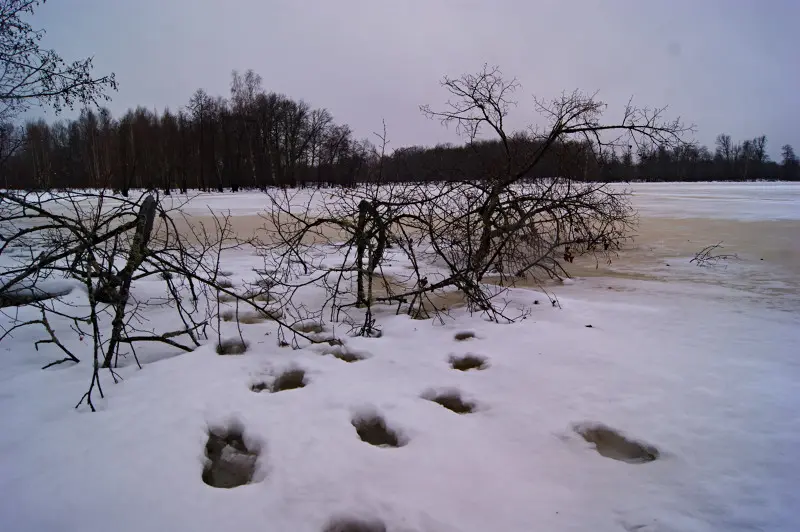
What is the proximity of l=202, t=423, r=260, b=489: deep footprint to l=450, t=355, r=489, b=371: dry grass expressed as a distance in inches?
66.4

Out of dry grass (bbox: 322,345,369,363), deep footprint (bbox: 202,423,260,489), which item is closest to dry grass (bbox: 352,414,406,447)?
deep footprint (bbox: 202,423,260,489)

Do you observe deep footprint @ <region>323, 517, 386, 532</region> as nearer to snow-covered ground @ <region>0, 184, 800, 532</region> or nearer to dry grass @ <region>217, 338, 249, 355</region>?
snow-covered ground @ <region>0, 184, 800, 532</region>

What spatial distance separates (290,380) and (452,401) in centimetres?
119

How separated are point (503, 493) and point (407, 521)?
0.48 m

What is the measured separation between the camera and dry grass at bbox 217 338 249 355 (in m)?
3.89

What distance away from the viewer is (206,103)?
51.3m

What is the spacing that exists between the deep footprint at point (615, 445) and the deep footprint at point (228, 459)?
1826mm

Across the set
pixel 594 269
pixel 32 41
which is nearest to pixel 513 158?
pixel 594 269

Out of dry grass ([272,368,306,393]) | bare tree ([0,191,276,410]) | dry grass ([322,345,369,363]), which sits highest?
bare tree ([0,191,276,410])

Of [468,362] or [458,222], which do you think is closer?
[468,362]

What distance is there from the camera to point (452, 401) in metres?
3.14

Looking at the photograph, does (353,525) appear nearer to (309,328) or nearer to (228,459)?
(228,459)

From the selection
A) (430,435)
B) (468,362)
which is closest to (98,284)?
(430,435)

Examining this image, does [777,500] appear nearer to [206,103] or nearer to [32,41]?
[32,41]
